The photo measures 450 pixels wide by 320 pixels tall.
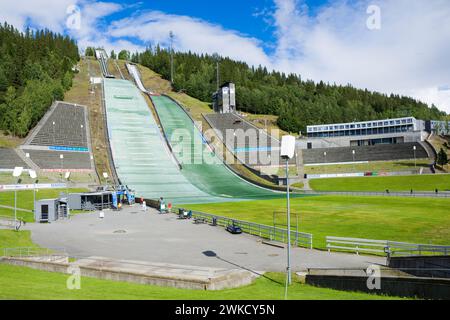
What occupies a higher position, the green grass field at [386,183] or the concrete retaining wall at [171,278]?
the green grass field at [386,183]

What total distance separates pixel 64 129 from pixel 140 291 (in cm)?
8396

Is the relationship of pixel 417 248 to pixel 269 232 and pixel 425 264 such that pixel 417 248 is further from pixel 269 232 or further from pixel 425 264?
pixel 269 232

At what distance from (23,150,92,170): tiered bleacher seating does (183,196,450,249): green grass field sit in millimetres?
32120

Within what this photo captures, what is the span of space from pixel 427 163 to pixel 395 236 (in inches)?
2771

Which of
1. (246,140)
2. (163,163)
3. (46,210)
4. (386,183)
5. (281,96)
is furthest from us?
(281,96)

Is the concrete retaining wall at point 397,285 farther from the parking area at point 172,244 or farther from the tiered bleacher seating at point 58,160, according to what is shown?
the tiered bleacher seating at point 58,160

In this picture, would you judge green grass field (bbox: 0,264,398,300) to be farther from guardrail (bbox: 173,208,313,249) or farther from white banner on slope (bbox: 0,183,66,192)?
white banner on slope (bbox: 0,183,66,192)

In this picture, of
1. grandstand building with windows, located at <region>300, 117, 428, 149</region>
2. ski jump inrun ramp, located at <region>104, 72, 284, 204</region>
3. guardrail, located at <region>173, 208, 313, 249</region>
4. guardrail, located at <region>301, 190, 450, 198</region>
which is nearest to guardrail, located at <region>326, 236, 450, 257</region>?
guardrail, located at <region>173, 208, 313, 249</region>

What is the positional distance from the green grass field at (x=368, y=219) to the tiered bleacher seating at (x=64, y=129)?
143 ft

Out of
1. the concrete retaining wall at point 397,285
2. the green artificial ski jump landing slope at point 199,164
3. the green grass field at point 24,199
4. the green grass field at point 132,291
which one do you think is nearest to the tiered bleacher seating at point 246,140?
the green artificial ski jump landing slope at point 199,164

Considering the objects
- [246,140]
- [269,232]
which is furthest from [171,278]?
[246,140]

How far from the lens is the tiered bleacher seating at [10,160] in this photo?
64.8 metres

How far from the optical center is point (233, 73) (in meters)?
174

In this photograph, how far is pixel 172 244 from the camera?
83.8 ft
